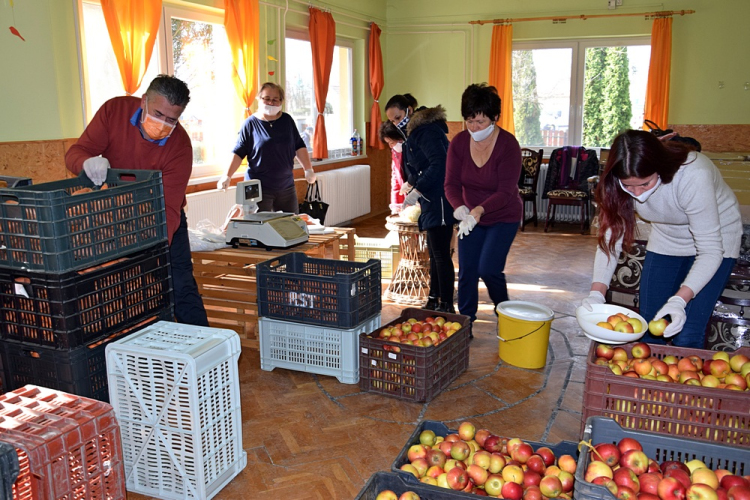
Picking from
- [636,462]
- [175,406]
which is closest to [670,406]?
[636,462]

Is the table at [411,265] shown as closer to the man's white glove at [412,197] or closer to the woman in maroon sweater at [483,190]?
the man's white glove at [412,197]

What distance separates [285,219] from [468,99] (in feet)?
4.56

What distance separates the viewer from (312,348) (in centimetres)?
356

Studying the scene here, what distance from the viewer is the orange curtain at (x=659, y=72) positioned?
821cm

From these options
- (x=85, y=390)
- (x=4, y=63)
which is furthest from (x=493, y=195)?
(x=4, y=63)

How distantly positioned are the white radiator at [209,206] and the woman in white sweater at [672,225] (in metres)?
3.85

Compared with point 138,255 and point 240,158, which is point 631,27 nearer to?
point 240,158

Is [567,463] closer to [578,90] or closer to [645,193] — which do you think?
[645,193]

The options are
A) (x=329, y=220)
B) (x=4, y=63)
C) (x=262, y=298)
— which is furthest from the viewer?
(x=329, y=220)

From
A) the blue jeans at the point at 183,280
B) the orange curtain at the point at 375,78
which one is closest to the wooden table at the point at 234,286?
the blue jeans at the point at 183,280

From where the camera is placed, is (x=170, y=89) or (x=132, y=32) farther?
(x=132, y=32)

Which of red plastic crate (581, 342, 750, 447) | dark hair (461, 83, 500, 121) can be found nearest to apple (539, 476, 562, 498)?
red plastic crate (581, 342, 750, 447)

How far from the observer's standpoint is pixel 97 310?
2.41m

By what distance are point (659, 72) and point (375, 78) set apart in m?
3.72
